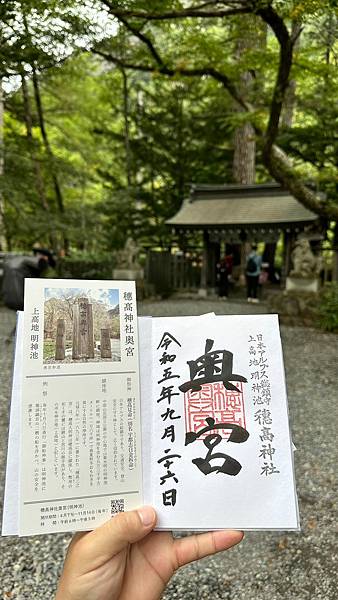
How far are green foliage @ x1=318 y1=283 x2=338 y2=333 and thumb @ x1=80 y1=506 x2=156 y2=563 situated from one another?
8026mm

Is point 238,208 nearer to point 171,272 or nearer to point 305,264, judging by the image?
point 171,272

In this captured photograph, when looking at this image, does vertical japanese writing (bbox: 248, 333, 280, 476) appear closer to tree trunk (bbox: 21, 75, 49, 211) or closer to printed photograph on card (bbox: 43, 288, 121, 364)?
printed photograph on card (bbox: 43, 288, 121, 364)

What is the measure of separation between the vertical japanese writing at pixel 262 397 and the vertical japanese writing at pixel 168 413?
7.6 inches

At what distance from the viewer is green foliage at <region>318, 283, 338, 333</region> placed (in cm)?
853

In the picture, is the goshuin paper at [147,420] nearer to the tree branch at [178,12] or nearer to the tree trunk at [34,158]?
the tree branch at [178,12]

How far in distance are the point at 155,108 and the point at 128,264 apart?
5940 mm

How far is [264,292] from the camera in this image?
13.8m

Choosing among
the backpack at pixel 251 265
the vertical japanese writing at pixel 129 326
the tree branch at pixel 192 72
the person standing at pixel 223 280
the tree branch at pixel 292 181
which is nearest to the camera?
the vertical japanese writing at pixel 129 326

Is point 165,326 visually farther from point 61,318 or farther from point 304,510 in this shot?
point 304,510

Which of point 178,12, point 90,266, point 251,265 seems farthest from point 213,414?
point 90,266

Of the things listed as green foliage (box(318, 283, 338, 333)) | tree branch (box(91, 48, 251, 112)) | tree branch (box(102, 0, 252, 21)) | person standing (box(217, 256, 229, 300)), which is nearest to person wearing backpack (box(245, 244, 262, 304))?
person standing (box(217, 256, 229, 300))

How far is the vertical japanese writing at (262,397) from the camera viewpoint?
113 cm

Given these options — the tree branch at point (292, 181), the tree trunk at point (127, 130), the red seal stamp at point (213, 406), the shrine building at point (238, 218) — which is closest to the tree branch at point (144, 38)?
the tree branch at point (292, 181)

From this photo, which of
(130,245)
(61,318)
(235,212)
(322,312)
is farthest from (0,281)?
(61,318)
